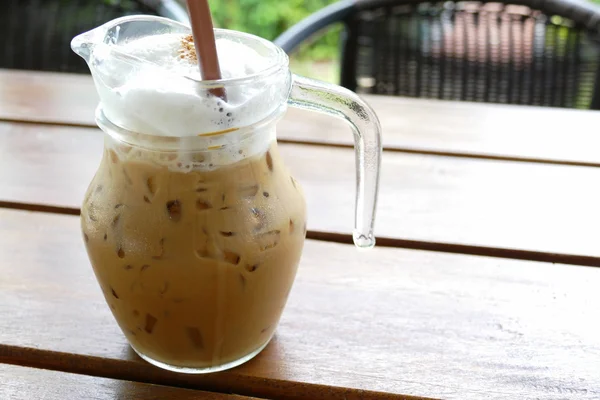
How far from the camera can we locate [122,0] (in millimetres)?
1311

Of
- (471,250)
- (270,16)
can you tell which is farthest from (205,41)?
(270,16)

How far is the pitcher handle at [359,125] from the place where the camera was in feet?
1.48

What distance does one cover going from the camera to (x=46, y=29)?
138cm

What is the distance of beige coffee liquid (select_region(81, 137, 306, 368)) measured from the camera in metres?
0.41

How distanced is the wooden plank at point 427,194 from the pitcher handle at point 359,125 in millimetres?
143

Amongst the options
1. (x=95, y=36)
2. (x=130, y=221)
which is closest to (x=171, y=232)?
(x=130, y=221)

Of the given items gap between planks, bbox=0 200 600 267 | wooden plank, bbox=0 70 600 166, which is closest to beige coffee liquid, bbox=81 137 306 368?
gap between planks, bbox=0 200 600 267

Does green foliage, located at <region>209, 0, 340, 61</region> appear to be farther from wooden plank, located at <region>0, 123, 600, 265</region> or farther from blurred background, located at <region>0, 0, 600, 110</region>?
wooden plank, located at <region>0, 123, 600, 265</region>

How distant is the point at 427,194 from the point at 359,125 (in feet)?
0.88

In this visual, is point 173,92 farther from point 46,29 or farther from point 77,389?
point 46,29

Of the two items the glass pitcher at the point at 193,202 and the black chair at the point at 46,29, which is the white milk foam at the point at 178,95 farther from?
the black chair at the point at 46,29

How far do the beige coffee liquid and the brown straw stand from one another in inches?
2.2

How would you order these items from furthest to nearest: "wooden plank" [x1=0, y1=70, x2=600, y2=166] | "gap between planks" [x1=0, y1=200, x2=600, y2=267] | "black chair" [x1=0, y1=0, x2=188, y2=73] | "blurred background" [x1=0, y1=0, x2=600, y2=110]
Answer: "black chair" [x1=0, y1=0, x2=188, y2=73]
"blurred background" [x1=0, y1=0, x2=600, y2=110]
"wooden plank" [x1=0, y1=70, x2=600, y2=166]
"gap between planks" [x1=0, y1=200, x2=600, y2=267]

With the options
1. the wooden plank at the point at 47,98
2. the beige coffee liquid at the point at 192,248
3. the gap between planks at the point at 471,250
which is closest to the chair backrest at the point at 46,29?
the wooden plank at the point at 47,98
